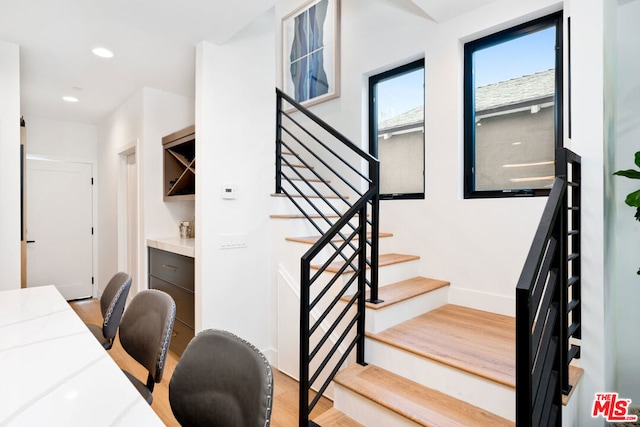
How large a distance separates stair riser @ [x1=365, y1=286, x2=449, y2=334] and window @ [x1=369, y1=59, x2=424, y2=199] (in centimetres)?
→ 97

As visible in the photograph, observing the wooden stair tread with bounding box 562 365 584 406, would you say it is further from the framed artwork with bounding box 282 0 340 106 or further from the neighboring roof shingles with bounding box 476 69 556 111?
the framed artwork with bounding box 282 0 340 106

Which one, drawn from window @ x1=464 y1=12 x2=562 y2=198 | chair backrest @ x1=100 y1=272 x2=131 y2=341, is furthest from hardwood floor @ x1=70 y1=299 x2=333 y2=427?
window @ x1=464 y1=12 x2=562 y2=198

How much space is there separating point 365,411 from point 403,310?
782mm

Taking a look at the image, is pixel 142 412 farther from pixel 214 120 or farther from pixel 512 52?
pixel 512 52

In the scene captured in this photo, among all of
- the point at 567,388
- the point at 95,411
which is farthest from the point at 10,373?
the point at 567,388

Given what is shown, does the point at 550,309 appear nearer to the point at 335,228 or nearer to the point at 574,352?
the point at 574,352

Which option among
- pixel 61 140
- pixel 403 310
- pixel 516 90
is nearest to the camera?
pixel 403 310

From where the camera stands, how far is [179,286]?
299 centimetres

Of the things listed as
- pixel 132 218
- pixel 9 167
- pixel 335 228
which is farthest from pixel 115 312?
pixel 132 218

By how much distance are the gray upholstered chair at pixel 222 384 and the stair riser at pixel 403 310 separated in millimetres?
1331

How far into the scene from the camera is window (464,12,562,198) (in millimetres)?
2525

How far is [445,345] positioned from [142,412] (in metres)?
1.71

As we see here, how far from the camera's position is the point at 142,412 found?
0.85 meters

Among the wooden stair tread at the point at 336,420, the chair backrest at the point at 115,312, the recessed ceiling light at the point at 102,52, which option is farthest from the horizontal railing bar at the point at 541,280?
the recessed ceiling light at the point at 102,52
